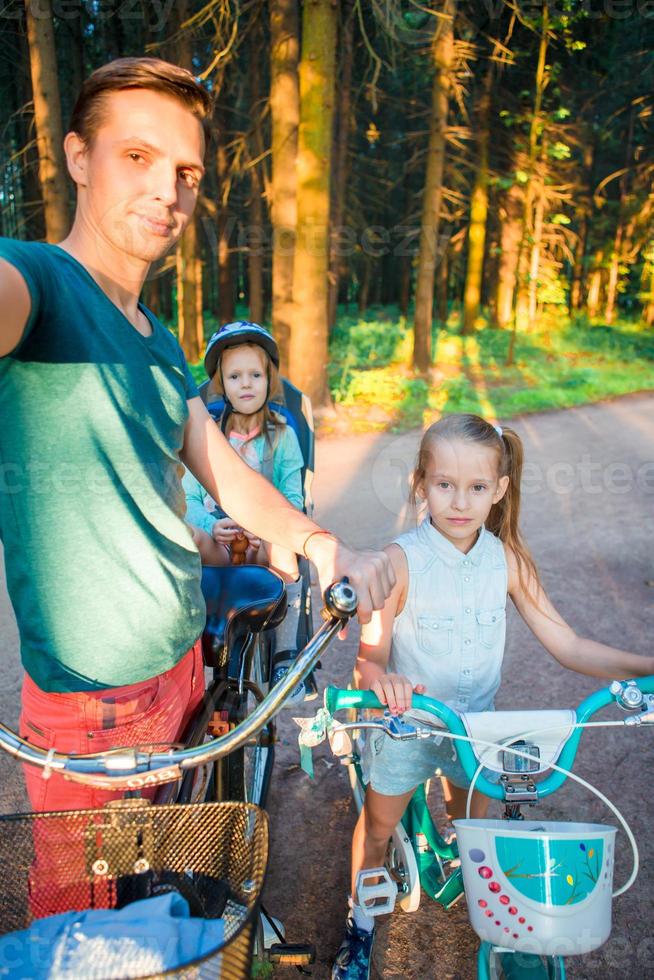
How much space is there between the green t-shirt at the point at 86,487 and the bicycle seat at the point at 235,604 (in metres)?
0.60

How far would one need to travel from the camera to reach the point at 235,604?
245 centimetres

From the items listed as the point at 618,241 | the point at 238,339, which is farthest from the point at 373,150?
the point at 238,339

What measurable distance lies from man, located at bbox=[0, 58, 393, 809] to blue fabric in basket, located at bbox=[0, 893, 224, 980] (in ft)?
1.54

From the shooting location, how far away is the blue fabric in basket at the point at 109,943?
3.73 ft

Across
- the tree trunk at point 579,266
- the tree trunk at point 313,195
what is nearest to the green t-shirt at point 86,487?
the tree trunk at point 313,195

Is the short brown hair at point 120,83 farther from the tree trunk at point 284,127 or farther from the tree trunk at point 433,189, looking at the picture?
the tree trunk at point 433,189

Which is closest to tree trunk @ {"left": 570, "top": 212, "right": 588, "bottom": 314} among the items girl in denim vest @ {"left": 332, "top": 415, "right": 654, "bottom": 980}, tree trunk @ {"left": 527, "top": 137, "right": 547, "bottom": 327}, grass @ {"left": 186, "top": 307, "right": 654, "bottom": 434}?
grass @ {"left": 186, "top": 307, "right": 654, "bottom": 434}

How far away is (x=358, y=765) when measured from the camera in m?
3.03

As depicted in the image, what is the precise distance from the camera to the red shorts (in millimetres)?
1664

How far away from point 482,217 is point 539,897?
803 inches

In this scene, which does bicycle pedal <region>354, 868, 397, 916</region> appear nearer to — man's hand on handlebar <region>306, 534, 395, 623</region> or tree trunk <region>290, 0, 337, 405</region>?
man's hand on handlebar <region>306, 534, 395, 623</region>

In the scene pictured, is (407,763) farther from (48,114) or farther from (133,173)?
(48,114)

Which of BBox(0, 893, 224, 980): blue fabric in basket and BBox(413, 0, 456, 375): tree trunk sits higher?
BBox(413, 0, 456, 375): tree trunk

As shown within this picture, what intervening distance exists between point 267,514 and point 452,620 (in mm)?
884
